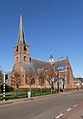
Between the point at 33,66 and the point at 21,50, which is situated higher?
the point at 21,50

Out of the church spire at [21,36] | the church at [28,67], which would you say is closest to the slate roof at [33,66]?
the church at [28,67]

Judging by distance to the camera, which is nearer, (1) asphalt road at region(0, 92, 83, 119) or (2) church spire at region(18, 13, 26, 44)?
(1) asphalt road at region(0, 92, 83, 119)

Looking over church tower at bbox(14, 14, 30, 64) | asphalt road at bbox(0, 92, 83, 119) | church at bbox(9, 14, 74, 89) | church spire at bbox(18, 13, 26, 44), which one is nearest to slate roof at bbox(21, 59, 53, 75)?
church at bbox(9, 14, 74, 89)

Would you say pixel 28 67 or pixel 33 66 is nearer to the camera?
pixel 28 67

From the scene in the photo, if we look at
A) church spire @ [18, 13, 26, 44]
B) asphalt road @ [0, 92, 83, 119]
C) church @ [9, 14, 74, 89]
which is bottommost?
asphalt road @ [0, 92, 83, 119]

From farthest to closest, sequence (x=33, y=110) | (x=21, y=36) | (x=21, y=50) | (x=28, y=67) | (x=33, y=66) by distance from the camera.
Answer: (x=33, y=66)
(x=21, y=50)
(x=28, y=67)
(x=21, y=36)
(x=33, y=110)

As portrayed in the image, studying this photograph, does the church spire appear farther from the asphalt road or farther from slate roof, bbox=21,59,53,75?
the asphalt road

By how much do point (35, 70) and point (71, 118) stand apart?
254 feet

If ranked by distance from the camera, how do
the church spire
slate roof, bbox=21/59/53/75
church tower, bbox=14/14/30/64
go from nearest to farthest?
slate roof, bbox=21/59/53/75 < the church spire < church tower, bbox=14/14/30/64

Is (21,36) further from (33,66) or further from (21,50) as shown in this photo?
(33,66)

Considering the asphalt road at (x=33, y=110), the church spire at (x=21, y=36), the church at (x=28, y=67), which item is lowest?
the asphalt road at (x=33, y=110)

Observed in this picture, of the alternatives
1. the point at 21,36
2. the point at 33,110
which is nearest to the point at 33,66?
the point at 21,36

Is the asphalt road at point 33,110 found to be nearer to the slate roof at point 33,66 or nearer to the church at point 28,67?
the church at point 28,67

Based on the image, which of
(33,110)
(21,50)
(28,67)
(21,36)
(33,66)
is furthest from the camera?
(33,66)
